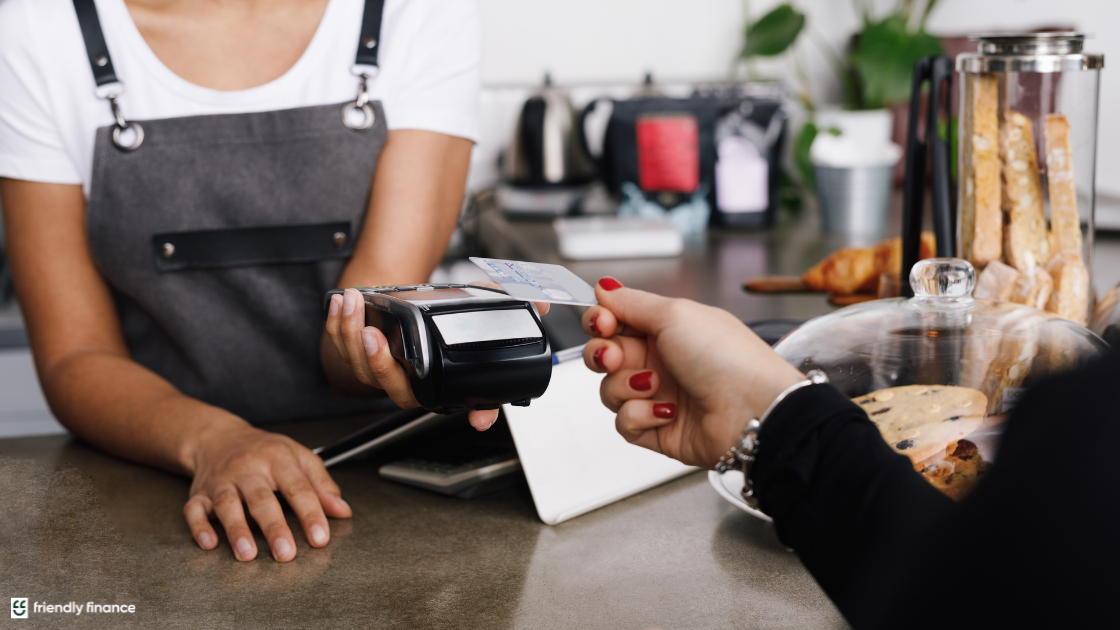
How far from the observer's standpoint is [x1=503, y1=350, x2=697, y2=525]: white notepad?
2.33 ft

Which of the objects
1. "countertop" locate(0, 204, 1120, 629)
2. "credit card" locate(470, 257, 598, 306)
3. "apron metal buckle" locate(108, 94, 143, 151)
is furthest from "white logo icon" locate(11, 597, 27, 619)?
"apron metal buckle" locate(108, 94, 143, 151)

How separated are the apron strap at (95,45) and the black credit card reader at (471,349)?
675 mm

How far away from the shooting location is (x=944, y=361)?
63 centimetres

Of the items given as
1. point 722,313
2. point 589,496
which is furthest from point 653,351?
point 589,496

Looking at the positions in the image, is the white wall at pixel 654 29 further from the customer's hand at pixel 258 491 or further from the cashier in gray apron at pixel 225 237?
the customer's hand at pixel 258 491

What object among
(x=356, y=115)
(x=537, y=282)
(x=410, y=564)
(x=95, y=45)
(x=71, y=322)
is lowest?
(x=410, y=564)

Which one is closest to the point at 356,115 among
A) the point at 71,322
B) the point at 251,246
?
the point at 251,246

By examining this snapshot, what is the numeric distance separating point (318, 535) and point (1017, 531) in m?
0.52

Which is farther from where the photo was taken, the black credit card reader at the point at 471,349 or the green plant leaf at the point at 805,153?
the green plant leaf at the point at 805,153

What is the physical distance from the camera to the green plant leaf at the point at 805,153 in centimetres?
200

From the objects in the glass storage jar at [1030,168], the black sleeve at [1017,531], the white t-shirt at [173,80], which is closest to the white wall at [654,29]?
the white t-shirt at [173,80]

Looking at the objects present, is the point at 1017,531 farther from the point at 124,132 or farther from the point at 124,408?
the point at 124,132

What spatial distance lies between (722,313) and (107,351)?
79 cm

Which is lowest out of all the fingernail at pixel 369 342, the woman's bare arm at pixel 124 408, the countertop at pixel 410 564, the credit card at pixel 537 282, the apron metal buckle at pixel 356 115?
the countertop at pixel 410 564
